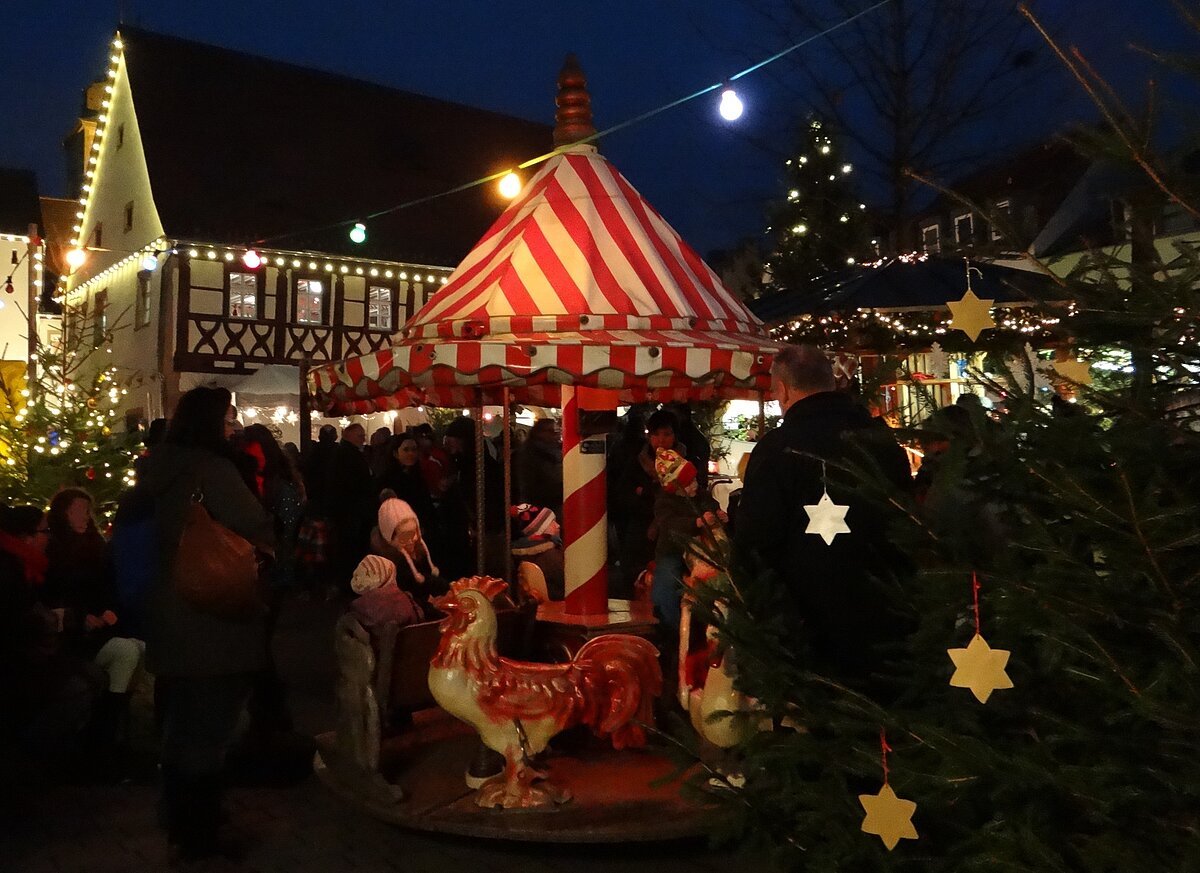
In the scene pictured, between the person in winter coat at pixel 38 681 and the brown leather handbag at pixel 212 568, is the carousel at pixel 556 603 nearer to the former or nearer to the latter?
the brown leather handbag at pixel 212 568

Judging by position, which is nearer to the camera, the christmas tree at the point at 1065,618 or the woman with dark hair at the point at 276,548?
the christmas tree at the point at 1065,618

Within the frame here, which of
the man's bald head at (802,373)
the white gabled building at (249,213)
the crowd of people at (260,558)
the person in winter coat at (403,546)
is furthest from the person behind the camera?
the white gabled building at (249,213)

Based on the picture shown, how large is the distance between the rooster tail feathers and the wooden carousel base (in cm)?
24

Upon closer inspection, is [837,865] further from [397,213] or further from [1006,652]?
[397,213]

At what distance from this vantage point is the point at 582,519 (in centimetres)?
654

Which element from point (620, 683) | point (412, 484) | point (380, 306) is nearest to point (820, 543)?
point (620, 683)

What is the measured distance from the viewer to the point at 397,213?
89.7 ft

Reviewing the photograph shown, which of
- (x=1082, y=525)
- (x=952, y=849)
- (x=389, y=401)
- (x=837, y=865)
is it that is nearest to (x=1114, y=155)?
(x=1082, y=525)

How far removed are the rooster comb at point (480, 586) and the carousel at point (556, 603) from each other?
0.05ft

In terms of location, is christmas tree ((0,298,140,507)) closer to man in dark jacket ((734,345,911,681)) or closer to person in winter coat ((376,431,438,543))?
person in winter coat ((376,431,438,543))

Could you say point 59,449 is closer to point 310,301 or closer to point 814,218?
point 310,301

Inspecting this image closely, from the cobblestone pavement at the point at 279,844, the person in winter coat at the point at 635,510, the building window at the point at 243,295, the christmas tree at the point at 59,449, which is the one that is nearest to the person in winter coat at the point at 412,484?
the person in winter coat at the point at 635,510

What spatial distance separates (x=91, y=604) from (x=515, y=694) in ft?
10.0

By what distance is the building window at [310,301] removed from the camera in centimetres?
2467
